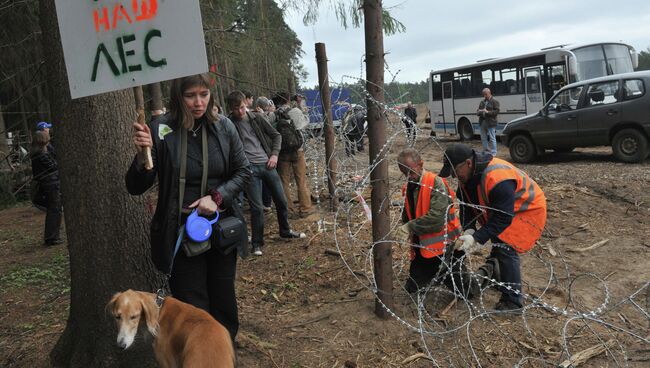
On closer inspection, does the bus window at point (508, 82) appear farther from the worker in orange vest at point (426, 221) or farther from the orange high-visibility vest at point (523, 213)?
the orange high-visibility vest at point (523, 213)

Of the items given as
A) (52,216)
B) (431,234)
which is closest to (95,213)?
(431,234)

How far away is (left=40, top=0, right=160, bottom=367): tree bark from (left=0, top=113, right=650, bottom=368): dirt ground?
1.89ft

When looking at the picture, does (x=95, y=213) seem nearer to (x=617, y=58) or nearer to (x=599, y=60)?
(x=599, y=60)

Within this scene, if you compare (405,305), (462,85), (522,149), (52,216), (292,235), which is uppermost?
(462,85)

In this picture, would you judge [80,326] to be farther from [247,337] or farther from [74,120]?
[74,120]

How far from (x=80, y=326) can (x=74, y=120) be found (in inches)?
53.1

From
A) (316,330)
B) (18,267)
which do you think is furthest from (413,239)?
(18,267)

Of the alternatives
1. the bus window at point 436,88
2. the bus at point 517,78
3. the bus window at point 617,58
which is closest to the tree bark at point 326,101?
the bus at point 517,78

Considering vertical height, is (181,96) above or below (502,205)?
above

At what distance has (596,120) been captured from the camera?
10.3 m

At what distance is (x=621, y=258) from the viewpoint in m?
4.97

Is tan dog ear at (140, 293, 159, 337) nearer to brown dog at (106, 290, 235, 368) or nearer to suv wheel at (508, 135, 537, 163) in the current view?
brown dog at (106, 290, 235, 368)

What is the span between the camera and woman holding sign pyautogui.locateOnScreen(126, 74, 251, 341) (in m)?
2.46

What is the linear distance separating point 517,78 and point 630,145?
24.1ft
